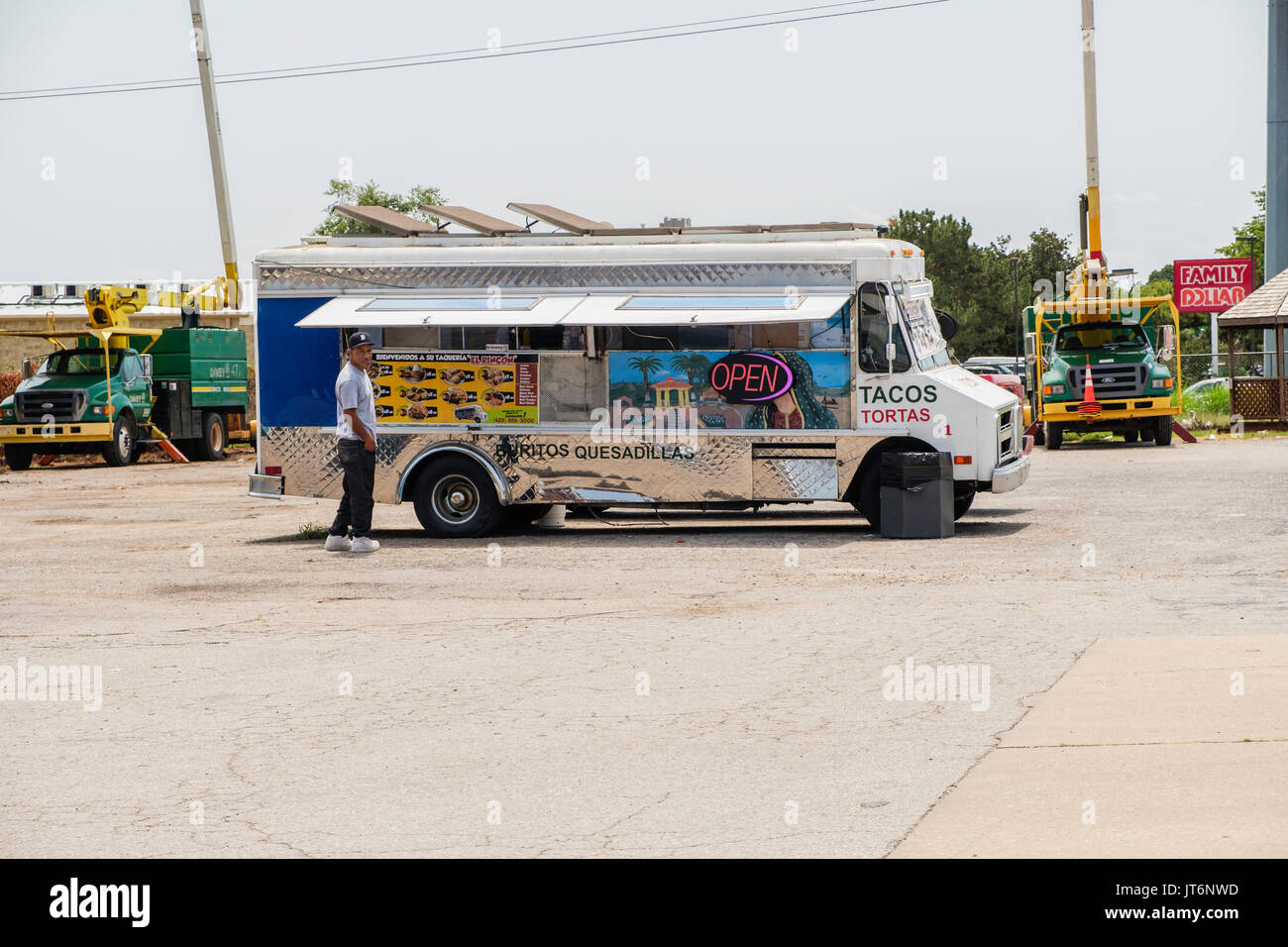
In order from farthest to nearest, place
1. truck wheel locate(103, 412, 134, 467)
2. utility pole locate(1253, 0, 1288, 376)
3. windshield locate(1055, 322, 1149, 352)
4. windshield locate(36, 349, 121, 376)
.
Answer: utility pole locate(1253, 0, 1288, 376), windshield locate(36, 349, 121, 376), truck wheel locate(103, 412, 134, 467), windshield locate(1055, 322, 1149, 352)

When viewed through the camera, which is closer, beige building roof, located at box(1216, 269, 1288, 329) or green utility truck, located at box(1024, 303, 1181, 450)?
green utility truck, located at box(1024, 303, 1181, 450)

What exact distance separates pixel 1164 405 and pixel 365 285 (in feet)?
57.4

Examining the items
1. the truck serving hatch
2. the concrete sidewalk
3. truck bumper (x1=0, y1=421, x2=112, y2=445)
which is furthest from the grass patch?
the concrete sidewalk

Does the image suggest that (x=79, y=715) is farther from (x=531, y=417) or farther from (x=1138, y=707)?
(x=531, y=417)

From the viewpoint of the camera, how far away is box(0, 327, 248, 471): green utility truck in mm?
30547

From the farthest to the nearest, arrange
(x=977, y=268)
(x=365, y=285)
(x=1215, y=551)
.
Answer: (x=977, y=268) → (x=365, y=285) → (x=1215, y=551)

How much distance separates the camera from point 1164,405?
2870cm

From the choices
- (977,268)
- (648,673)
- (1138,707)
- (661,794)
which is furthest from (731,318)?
(977,268)

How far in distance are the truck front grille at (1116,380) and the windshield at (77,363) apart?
1862cm

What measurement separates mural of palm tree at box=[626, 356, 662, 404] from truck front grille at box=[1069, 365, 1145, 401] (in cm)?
1568

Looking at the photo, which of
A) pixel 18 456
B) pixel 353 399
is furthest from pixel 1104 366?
pixel 18 456

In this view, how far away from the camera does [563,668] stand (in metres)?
8.84

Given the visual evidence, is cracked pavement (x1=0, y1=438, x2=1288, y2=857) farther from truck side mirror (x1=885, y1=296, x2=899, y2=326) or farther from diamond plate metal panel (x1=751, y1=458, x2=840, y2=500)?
truck side mirror (x1=885, y1=296, x2=899, y2=326)

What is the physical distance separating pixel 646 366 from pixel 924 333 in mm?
2761
